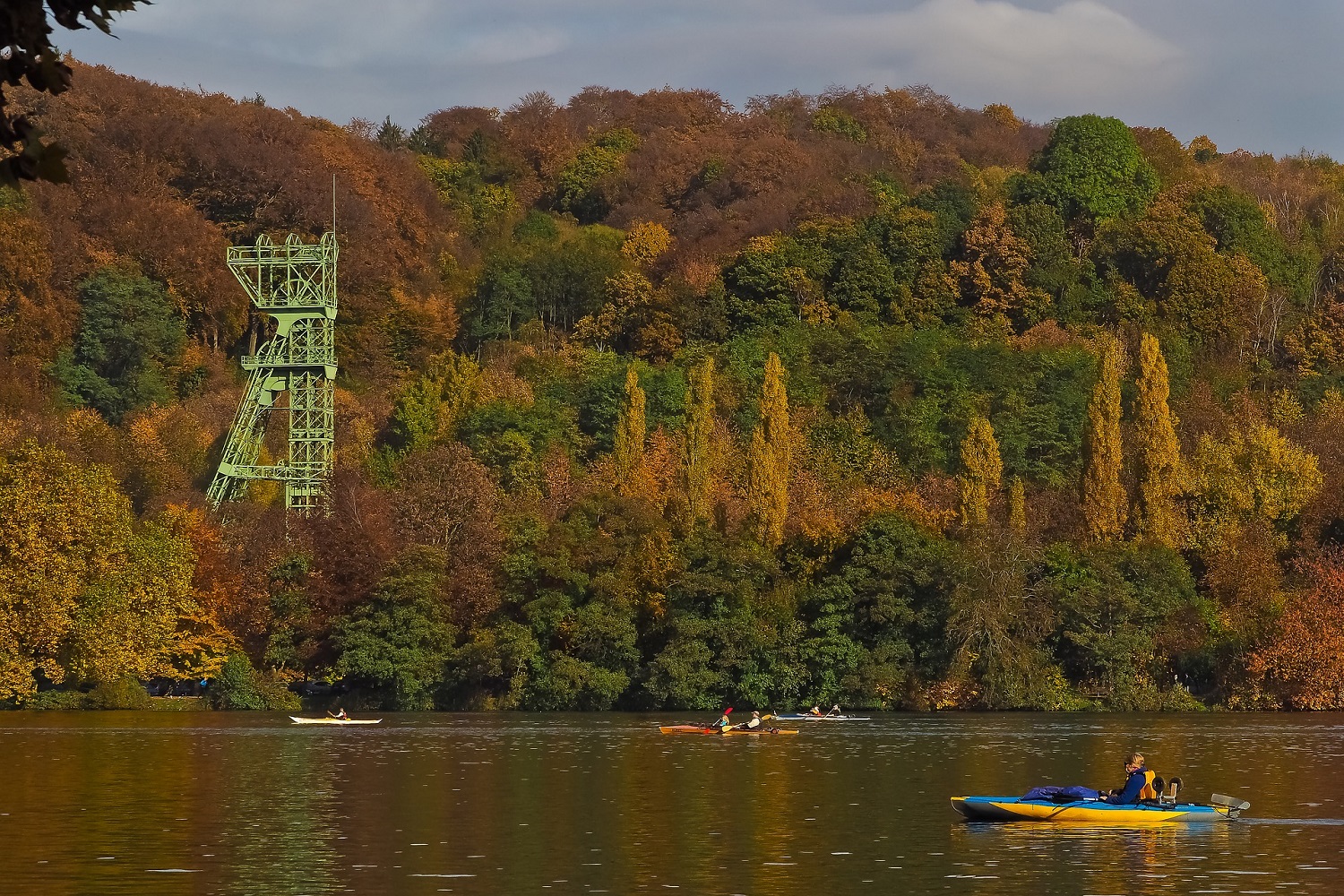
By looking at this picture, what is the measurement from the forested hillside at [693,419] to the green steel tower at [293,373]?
1.93 metres

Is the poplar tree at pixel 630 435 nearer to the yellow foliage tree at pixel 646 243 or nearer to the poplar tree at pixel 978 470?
the poplar tree at pixel 978 470

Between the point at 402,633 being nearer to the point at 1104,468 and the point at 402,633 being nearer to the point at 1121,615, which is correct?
the point at 1121,615

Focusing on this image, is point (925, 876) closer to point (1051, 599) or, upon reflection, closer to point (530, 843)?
point (530, 843)

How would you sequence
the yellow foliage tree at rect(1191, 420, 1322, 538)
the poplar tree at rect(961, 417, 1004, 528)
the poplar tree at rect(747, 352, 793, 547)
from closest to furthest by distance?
the poplar tree at rect(747, 352, 793, 547) < the poplar tree at rect(961, 417, 1004, 528) < the yellow foliage tree at rect(1191, 420, 1322, 538)

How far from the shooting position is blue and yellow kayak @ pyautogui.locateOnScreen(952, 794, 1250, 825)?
118 ft

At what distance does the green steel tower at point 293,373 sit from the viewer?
89.1 m

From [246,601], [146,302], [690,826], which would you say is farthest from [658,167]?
[690,826]

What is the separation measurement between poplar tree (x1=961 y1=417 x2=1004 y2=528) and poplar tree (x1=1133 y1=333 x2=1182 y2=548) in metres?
5.74

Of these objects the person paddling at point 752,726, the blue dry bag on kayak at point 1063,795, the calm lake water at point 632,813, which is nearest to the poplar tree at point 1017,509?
the calm lake water at point 632,813

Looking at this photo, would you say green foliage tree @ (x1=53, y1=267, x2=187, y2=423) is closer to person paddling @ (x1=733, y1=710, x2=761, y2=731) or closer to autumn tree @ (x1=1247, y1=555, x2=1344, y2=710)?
person paddling @ (x1=733, y1=710, x2=761, y2=731)

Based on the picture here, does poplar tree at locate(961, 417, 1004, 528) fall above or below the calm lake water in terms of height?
above

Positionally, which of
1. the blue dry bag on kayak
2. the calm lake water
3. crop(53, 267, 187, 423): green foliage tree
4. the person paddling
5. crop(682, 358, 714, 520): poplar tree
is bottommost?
the person paddling

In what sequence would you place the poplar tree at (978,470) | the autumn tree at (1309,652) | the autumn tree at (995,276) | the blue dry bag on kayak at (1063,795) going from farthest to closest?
the autumn tree at (995,276) → the poplar tree at (978,470) → the autumn tree at (1309,652) → the blue dry bag on kayak at (1063,795)

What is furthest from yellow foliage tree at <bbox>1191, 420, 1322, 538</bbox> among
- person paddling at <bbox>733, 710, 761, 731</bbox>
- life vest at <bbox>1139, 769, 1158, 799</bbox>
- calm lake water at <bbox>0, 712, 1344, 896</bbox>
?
life vest at <bbox>1139, 769, 1158, 799</bbox>
